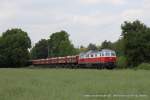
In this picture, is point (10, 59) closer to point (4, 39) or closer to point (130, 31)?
point (4, 39)

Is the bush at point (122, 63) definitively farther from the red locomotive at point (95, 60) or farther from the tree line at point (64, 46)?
the red locomotive at point (95, 60)

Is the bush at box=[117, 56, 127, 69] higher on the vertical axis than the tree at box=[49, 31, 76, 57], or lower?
lower

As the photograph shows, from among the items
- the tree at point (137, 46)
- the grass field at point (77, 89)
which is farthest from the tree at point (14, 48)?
the grass field at point (77, 89)

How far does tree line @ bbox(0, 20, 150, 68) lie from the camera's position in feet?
226

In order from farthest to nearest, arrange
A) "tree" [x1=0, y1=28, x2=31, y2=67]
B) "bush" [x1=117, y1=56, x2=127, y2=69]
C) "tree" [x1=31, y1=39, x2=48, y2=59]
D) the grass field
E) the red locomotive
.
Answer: "tree" [x1=31, y1=39, x2=48, y2=59], "tree" [x1=0, y1=28, x2=31, y2=67], "bush" [x1=117, y1=56, x2=127, y2=69], the red locomotive, the grass field

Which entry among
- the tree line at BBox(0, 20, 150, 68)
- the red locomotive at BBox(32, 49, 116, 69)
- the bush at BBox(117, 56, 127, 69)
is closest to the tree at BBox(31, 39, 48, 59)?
the tree line at BBox(0, 20, 150, 68)

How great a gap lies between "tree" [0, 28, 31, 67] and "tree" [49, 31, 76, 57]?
30.2ft

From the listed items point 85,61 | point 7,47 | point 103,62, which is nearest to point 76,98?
point 103,62

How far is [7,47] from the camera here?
128m

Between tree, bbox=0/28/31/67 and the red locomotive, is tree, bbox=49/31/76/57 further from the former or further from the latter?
the red locomotive

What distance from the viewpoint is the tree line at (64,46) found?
6875 centimetres

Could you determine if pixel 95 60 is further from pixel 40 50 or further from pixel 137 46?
pixel 40 50

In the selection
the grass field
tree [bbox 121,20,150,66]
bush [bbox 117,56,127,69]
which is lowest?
the grass field

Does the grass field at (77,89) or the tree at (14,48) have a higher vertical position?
the tree at (14,48)
